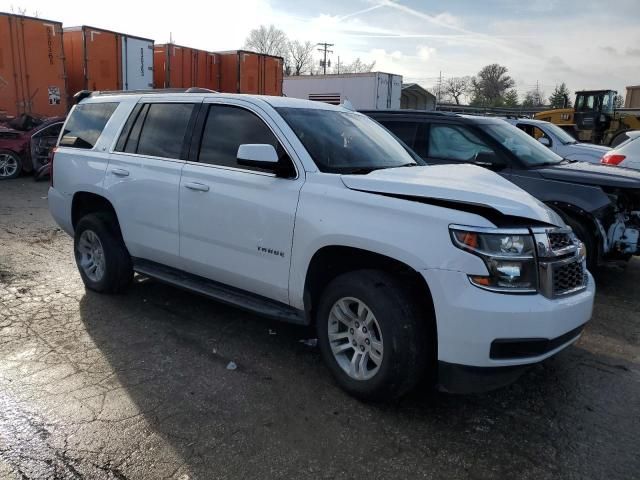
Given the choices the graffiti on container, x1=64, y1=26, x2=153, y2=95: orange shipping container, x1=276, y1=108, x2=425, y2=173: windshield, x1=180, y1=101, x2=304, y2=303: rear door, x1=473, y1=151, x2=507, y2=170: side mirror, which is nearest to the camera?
x1=180, y1=101, x2=304, y2=303: rear door

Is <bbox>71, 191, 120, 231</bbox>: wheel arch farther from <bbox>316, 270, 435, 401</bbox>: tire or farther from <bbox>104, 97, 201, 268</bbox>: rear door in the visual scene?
<bbox>316, 270, 435, 401</bbox>: tire

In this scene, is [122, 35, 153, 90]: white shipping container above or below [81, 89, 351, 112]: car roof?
above

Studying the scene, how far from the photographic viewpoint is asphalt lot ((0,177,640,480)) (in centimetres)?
282

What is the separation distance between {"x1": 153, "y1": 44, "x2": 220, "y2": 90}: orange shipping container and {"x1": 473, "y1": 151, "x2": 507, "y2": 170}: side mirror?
14.8 meters

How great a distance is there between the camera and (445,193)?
3.15 metres

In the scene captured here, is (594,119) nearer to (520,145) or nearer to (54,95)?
(520,145)

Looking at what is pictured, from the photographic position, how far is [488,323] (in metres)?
2.85

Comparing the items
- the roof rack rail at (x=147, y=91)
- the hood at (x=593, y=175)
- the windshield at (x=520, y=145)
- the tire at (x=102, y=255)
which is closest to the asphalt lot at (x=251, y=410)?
the tire at (x=102, y=255)

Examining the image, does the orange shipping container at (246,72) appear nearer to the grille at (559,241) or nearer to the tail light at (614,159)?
the tail light at (614,159)

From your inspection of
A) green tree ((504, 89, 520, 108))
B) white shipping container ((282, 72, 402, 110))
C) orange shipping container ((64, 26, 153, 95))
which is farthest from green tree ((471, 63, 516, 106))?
orange shipping container ((64, 26, 153, 95))

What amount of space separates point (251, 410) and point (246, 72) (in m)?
18.9

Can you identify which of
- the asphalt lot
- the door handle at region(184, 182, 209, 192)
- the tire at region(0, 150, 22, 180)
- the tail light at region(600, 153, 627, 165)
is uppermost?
the tail light at region(600, 153, 627, 165)

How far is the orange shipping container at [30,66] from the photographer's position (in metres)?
14.5

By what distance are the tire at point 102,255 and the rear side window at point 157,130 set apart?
0.74m
